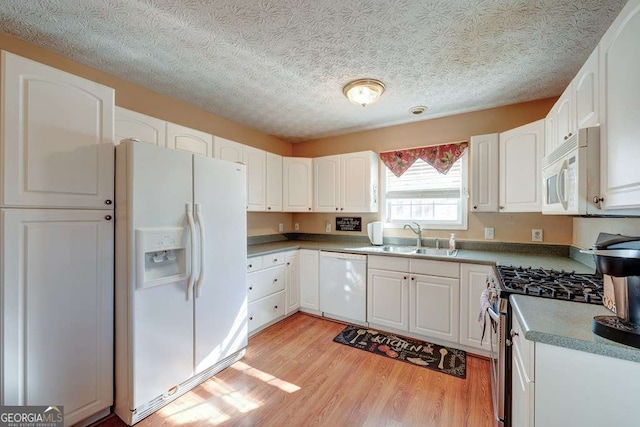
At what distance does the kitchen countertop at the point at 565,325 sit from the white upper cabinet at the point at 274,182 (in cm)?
263

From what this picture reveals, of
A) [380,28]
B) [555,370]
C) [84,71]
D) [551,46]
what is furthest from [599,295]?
[84,71]

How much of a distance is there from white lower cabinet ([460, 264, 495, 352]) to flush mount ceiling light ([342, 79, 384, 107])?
5.56ft

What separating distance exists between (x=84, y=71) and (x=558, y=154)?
3266 millimetres

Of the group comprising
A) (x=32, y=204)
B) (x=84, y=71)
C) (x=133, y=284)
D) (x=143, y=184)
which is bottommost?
(x=133, y=284)

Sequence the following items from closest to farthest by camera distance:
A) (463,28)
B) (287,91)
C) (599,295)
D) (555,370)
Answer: (555,370)
(599,295)
(463,28)
(287,91)

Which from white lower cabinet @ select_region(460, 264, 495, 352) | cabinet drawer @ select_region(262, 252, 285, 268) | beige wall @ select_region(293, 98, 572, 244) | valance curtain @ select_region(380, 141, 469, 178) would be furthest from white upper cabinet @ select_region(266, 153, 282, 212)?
white lower cabinet @ select_region(460, 264, 495, 352)

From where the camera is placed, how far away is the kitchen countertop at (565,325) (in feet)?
2.75

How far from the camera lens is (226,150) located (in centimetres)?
269

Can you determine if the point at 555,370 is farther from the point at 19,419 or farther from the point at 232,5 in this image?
the point at 19,419

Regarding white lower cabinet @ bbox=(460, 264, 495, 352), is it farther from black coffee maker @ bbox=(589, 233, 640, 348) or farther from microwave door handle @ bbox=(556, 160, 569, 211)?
black coffee maker @ bbox=(589, 233, 640, 348)

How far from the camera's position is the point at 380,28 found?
152 centimetres

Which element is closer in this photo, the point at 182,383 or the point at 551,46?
the point at 551,46

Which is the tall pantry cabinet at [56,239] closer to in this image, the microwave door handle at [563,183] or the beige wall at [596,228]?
the microwave door handle at [563,183]

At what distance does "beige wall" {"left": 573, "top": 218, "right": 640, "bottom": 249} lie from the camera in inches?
58.4
